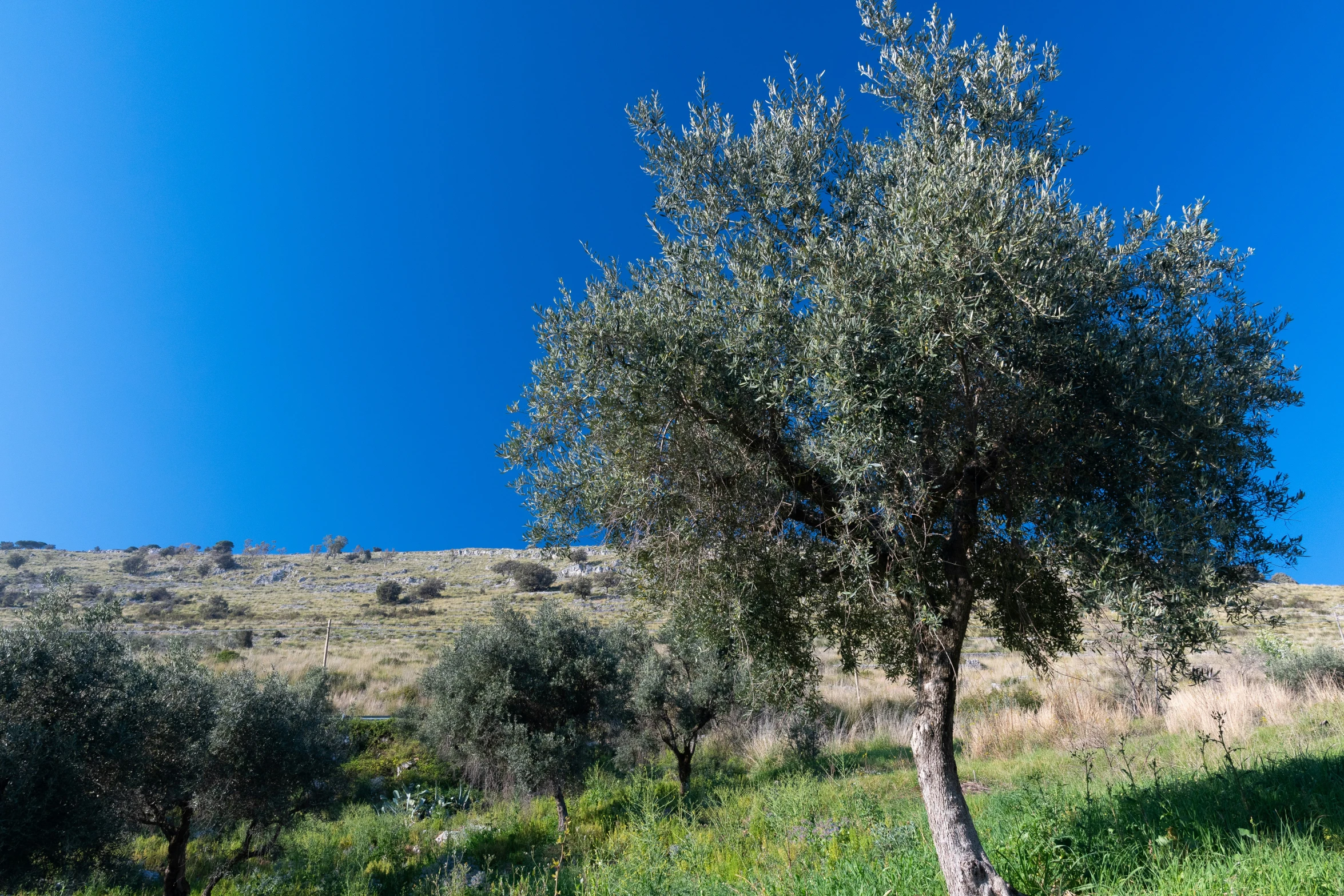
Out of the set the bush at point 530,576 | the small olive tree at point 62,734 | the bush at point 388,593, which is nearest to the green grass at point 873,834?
the small olive tree at point 62,734

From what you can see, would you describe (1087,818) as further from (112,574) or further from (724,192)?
(112,574)

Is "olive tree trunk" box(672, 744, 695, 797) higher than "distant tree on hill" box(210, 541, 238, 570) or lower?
lower

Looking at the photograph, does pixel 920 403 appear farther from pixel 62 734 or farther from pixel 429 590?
pixel 429 590

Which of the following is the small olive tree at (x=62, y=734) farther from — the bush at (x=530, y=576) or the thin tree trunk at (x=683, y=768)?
the bush at (x=530, y=576)

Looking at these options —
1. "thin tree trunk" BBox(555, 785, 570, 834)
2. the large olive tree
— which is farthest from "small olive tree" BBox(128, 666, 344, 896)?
the large olive tree

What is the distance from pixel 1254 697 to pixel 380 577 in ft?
263

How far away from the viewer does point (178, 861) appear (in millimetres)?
11914

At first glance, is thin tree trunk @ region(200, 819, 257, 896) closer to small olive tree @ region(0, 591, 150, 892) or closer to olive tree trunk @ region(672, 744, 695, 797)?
small olive tree @ region(0, 591, 150, 892)

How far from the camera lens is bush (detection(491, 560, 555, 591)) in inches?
2776

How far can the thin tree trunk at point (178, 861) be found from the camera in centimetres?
1161

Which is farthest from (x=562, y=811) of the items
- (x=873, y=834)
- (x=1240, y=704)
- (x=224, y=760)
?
(x=1240, y=704)

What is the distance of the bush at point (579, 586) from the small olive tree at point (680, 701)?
4326cm

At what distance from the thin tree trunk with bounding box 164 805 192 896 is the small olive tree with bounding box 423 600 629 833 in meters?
6.28

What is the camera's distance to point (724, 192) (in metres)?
7.34
